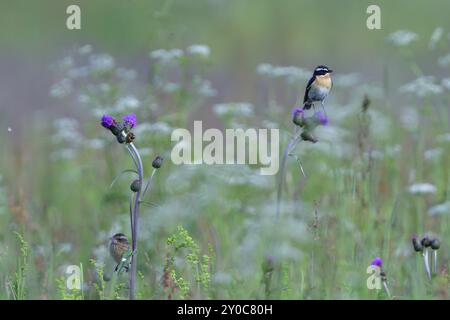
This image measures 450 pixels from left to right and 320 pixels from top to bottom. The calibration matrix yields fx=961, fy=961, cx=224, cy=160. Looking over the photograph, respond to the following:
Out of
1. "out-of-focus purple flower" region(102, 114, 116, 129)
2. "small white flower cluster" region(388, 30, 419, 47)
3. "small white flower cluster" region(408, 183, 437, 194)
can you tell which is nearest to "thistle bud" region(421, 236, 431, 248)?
"out-of-focus purple flower" region(102, 114, 116, 129)

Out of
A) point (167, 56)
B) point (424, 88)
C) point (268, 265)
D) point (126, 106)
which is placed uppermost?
point (167, 56)

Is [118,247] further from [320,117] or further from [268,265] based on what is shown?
[320,117]

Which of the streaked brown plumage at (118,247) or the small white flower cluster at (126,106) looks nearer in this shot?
the streaked brown plumage at (118,247)

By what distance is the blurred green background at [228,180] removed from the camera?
3.99m

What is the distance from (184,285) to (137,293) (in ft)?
0.88

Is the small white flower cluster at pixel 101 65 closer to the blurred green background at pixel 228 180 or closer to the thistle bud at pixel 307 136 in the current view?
the blurred green background at pixel 228 180

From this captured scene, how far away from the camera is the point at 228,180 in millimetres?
4734

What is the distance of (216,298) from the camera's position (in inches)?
151

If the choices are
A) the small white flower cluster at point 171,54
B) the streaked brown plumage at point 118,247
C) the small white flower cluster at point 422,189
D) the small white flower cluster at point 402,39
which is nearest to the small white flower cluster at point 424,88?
the small white flower cluster at point 402,39

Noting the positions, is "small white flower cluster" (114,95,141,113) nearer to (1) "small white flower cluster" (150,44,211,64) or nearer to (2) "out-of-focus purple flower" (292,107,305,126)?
(1) "small white flower cluster" (150,44,211,64)

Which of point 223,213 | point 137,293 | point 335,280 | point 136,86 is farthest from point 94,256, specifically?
point 136,86

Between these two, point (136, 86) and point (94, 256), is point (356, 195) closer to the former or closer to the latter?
point (94, 256)

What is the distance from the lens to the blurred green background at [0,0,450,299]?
13.1 feet

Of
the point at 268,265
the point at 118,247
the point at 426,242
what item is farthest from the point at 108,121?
the point at 426,242
